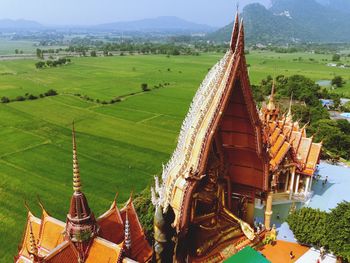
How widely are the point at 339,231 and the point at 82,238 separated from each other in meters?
12.3

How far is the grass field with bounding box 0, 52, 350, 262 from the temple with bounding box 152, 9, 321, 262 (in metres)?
16.5

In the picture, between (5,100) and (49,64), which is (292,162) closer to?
(5,100)

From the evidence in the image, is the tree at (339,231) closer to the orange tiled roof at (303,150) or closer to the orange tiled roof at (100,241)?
the orange tiled roof at (303,150)

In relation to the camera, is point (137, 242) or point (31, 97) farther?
point (31, 97)

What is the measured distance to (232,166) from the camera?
29.4ft

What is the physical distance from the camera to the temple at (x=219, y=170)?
7457 millimetres

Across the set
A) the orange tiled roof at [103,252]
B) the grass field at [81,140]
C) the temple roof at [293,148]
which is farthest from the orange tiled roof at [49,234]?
the temple roof at [293,148]

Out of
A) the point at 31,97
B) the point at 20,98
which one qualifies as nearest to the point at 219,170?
the point at 20,98

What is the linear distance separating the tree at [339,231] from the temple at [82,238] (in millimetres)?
9359

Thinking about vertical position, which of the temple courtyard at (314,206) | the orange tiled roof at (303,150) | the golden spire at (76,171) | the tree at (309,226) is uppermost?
the golden spire at (76,171)

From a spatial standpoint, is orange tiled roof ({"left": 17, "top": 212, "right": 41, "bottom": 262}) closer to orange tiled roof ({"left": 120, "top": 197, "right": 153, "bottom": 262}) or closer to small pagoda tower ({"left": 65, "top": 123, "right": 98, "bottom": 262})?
small pagoda tower ({"left": 65, "top": 123, "right": 98, "bottom": 262})

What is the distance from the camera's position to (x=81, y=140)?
1699 inches

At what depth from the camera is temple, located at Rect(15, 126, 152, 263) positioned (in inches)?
429

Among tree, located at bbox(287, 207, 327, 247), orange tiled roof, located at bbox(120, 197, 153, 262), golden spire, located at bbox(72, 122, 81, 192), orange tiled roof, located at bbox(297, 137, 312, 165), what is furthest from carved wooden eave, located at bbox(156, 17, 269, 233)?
orange tiled roof, located at bbox(297, 137, 312, 165)
